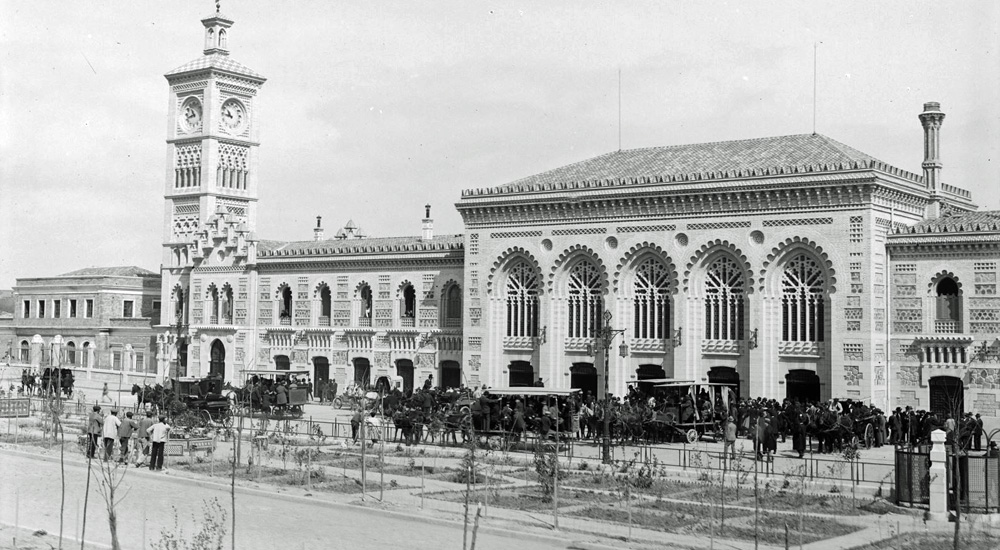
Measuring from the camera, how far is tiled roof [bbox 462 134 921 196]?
4119 cm

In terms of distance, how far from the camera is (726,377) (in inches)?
1663

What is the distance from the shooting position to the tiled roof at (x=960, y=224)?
38250 millimetres

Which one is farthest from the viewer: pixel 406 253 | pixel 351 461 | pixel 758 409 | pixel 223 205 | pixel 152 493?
pixel 223 205

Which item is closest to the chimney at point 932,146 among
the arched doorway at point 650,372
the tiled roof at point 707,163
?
the tiled roof at point 707,163

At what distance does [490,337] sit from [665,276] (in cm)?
798

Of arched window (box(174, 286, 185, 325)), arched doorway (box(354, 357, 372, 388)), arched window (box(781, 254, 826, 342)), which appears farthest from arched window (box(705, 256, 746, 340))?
arched window (box(174, 286, 185, 325))

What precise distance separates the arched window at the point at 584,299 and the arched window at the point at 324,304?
13864 mm

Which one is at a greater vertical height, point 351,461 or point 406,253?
point 406,253

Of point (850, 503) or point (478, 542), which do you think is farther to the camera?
point (850, 503)

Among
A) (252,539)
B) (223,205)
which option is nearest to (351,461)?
(252,539)

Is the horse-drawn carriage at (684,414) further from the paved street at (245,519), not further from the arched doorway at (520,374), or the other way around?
the paved street at (245,519)

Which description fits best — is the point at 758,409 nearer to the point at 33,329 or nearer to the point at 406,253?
the point at 406,253

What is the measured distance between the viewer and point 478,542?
1775cm

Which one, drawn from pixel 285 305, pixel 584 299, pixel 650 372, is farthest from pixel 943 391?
pixel 285 305
